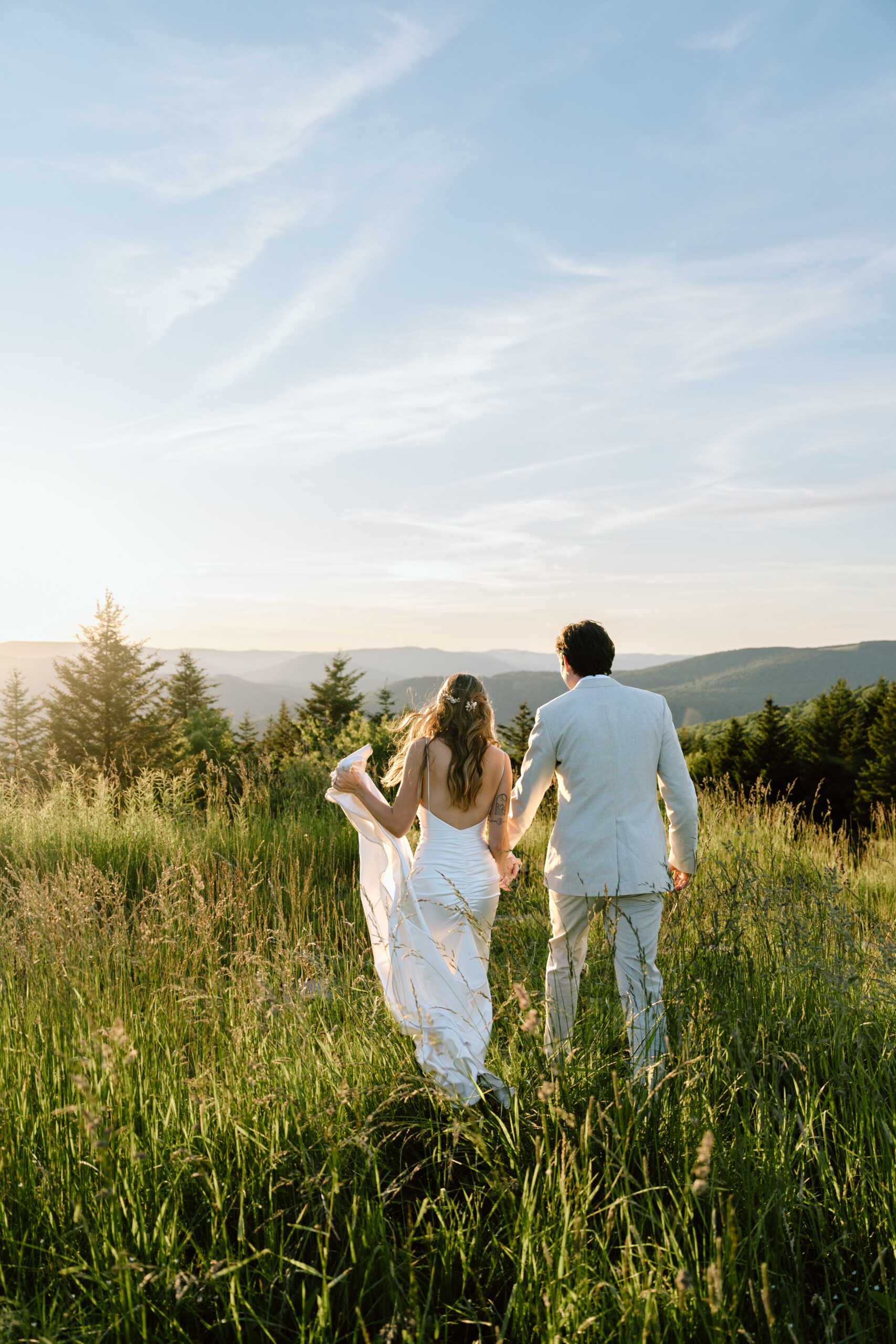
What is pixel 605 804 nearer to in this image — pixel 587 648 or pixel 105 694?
pixel 587 648

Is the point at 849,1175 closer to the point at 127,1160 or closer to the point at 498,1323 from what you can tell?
the point at 498,1323

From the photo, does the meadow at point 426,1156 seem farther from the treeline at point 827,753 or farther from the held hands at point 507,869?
the treeline at point 827,753

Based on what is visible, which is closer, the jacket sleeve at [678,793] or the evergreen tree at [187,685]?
the jacket sleeve at [678,793]

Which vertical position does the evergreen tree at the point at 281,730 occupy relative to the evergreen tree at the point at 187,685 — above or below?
below

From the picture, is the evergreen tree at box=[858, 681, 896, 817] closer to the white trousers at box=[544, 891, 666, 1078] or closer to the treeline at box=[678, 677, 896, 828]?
the treeline at box=[678, 677, 896, 828]

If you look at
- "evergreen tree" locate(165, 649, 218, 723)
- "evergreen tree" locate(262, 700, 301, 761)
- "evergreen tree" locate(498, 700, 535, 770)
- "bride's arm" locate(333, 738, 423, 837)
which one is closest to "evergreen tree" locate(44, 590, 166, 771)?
"evergreen tree" locate(262, 700, 301, 761)

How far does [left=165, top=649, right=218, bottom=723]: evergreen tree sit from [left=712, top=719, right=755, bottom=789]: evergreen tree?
38145mm

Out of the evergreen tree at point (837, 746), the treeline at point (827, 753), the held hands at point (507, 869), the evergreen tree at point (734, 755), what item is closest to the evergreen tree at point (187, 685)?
the treeline at point (827, 753)

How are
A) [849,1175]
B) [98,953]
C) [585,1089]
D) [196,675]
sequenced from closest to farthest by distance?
[849,1175], [585,1089], [98,953], [196,675]

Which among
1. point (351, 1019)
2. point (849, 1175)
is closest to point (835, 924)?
point (849, 1175)

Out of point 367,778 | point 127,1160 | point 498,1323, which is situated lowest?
point 498,1323

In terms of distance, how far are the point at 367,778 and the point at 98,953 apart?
62.4 inches

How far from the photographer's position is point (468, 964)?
3.63m

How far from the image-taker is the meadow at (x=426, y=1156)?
1800mm
